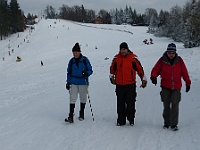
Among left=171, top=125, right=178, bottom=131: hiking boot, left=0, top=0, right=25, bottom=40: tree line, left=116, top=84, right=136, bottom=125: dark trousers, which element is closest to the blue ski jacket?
left=116, top=84, right=136, bottom=125: dark trousers

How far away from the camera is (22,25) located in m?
91.7

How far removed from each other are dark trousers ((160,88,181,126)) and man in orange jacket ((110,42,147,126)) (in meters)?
0.51

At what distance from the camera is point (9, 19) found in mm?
86312

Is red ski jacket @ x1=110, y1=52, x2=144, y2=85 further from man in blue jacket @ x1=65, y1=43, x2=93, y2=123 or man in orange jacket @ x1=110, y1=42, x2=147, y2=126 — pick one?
man in blue jacket @ x1=65, y1=43, x2=93, y2=123

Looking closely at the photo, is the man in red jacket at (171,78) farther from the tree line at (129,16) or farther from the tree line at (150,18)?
the tree line at (129,16)

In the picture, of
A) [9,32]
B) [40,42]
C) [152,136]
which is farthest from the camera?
[9,32]

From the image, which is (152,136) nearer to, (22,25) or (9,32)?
(9,32)

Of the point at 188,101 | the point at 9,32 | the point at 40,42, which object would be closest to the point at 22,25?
the point at 9,32

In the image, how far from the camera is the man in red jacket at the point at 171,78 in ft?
21.1

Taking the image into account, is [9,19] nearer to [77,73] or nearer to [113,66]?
[77,73]

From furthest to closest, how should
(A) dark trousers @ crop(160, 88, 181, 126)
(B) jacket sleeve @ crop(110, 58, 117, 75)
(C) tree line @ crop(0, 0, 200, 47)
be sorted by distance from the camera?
1. (C) tree line @ crop(0, 0, 200, 47)
2. (B) jacket sleeve @ crop(110, 58, 117, 75)
3. (A) dark trousers @ crop(160, 88, 181, 126)

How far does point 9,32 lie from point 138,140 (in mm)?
83595

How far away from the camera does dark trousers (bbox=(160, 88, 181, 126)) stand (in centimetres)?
659

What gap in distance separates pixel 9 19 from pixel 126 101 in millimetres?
84678
